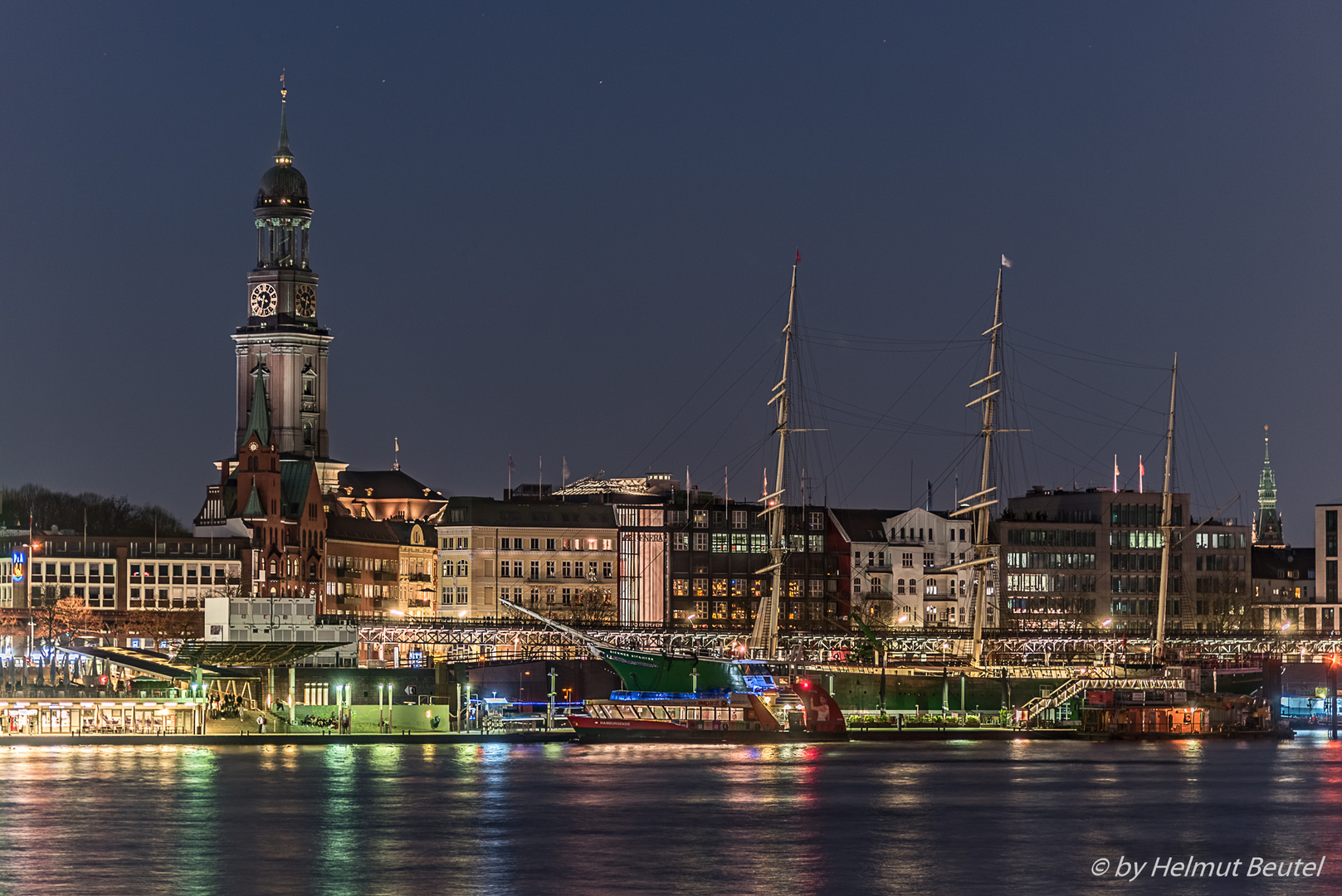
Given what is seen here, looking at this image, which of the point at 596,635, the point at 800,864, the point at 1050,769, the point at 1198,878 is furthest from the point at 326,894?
the point at 596,635

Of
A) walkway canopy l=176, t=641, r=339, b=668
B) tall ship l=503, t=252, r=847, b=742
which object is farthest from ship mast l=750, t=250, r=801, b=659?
walkway canopy l=176, t=641, r=339, b=668

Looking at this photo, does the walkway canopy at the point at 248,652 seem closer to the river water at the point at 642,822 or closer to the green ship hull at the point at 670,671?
the green ship hull at the point at 670,671

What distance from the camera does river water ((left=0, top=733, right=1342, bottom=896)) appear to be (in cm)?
5794

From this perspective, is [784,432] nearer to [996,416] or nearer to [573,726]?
[996,416]

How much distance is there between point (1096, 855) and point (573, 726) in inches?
2756

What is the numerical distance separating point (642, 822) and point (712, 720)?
6372cm

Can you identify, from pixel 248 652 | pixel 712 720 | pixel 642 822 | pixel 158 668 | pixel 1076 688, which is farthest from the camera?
pixel 248 652

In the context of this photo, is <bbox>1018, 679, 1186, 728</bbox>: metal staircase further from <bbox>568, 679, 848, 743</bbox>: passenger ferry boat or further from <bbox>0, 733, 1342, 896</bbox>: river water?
<bbox>0, 733, 1342, 896</bbox>: river water

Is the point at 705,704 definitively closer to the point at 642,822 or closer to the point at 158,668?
the point at 158,668

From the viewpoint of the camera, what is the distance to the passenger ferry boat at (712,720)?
5098 inches

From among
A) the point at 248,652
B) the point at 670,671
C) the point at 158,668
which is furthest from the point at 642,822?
the point at 248,652

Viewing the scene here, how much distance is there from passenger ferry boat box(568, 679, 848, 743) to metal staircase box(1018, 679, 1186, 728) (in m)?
17.6

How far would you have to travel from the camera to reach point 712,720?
137m

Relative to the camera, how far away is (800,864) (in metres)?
61.7
